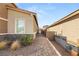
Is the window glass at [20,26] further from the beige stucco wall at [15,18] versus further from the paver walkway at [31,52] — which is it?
the paver walkway at [31,52]

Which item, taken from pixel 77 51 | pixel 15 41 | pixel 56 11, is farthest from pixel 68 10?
pixel 15 41

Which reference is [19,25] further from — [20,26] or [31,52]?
[31,52]

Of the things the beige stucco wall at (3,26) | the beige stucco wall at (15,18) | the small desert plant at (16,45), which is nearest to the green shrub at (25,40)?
the small desert plant at (16,45)

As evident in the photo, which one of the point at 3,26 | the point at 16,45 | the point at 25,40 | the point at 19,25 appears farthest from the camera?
the point at 19,25

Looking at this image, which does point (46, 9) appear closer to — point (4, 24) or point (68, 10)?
point (68, 10)

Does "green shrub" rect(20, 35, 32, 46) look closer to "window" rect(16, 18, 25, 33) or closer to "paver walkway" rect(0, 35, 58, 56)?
"paver walkway" rect(0, 35, 58, 56)

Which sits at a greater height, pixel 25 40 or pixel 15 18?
pixel 15 18

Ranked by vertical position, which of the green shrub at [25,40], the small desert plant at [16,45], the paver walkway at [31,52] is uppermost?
the green shrub at [25,40]

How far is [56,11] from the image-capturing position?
310 inches

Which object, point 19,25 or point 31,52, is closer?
point 31,52

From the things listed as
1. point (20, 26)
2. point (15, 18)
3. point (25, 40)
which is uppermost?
point (15, 18)

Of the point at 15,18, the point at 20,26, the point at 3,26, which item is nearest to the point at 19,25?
the point at 20,26

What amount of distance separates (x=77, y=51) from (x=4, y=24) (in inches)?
195

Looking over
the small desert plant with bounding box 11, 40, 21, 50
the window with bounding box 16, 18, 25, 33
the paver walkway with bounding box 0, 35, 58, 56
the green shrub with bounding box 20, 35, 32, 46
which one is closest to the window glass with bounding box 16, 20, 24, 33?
the window with bounding box 16, 18, 25, 33
